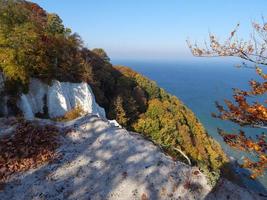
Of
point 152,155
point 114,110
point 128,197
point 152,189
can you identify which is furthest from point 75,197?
point 114,110

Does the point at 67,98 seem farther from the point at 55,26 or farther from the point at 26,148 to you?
the point at 26,148

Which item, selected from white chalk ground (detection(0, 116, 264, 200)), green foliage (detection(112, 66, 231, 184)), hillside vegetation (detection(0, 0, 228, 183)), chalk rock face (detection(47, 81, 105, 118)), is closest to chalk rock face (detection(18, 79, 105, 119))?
chalk rock face (detection(47, 81, 105, 118))

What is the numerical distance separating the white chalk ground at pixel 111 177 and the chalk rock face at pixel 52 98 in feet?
35.2

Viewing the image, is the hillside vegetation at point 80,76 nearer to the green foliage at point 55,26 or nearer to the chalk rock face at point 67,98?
the green foliage at point 55,26

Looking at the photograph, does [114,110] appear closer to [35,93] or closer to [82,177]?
[35,93]

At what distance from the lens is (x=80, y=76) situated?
35375 millimetres

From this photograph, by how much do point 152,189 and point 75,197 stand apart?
11.0ft

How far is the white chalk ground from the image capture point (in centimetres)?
1265

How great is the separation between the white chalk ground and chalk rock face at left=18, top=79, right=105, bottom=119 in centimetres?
1073

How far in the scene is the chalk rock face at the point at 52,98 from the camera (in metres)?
25.6

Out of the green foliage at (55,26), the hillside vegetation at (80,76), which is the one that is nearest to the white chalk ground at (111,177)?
the hillside vegetation at (80,76)

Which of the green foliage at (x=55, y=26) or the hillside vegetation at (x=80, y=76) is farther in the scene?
the green foliage at (x=55, y=26)

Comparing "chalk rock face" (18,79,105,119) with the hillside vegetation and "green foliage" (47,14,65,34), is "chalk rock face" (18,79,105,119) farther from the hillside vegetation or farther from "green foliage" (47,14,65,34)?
"green foliage" (47,14,65,34)

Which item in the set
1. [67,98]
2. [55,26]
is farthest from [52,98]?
[55,26]
